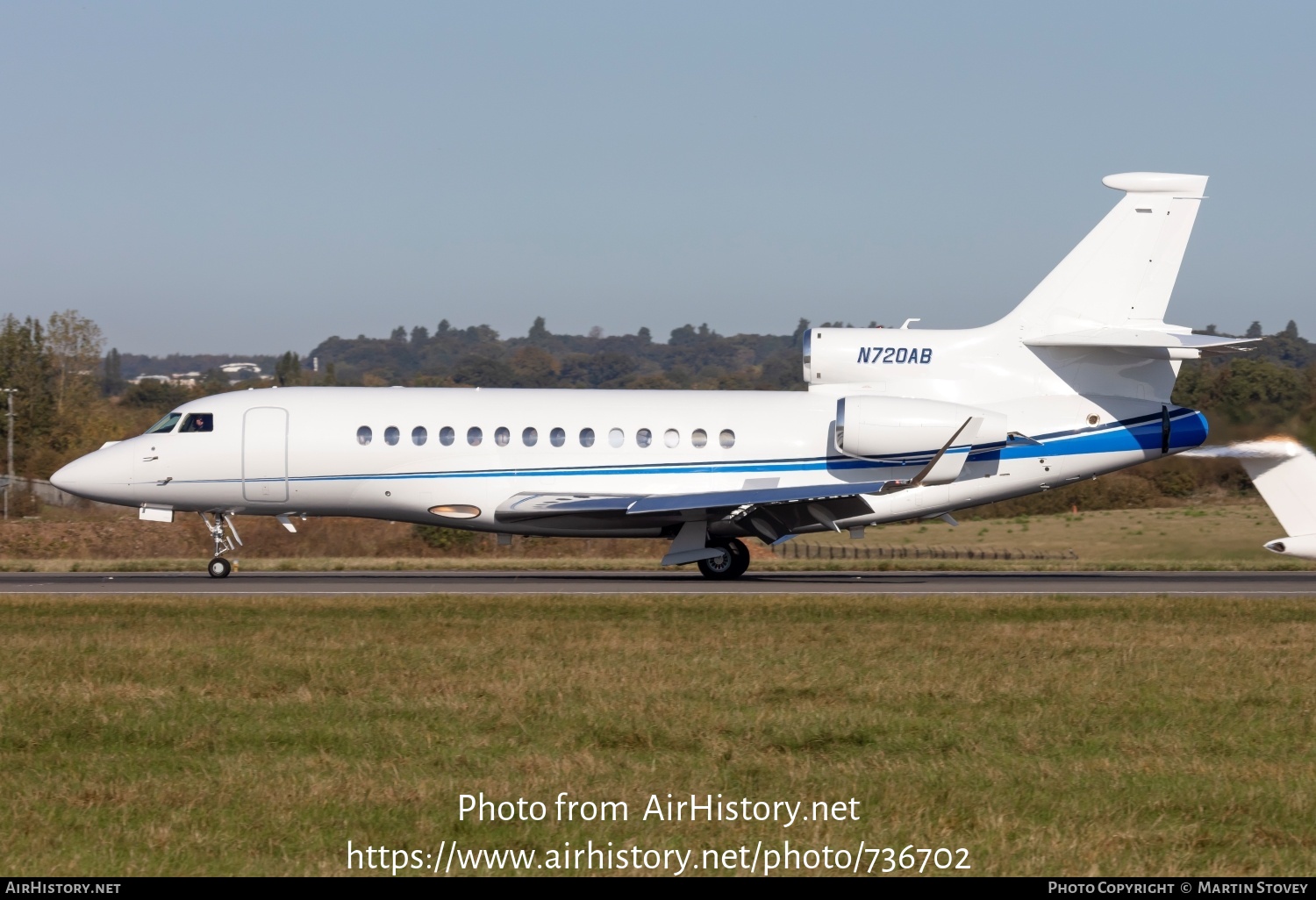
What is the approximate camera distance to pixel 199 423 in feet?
84.2

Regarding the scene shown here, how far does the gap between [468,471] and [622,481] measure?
8.78 ft

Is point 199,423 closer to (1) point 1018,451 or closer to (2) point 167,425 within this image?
(2) point 167,425

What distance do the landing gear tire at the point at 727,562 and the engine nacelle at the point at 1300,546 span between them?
9062 millimetres

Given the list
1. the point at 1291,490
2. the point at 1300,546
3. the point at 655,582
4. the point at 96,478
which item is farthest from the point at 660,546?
the point at 1300,546

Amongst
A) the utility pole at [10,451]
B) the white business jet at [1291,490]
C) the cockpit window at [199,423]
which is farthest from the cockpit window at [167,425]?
the white business jet at [1291,490]

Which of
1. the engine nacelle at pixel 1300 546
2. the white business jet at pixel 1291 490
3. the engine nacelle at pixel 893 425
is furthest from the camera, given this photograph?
the engine nacelle at pixel 893 425

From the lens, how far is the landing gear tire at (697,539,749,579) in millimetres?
26219

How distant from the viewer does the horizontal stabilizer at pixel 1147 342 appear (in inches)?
937

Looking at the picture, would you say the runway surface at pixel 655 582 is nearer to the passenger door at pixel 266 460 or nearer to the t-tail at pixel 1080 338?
the passenger door at pixel 266 460

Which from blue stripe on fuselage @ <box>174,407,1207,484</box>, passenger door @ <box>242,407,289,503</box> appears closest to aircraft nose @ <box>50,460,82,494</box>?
blue stripe on fuselage @ <box>174,407,1207,484</box>

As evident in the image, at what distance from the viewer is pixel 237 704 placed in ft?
39.3

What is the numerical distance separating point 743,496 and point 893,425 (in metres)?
2.93
